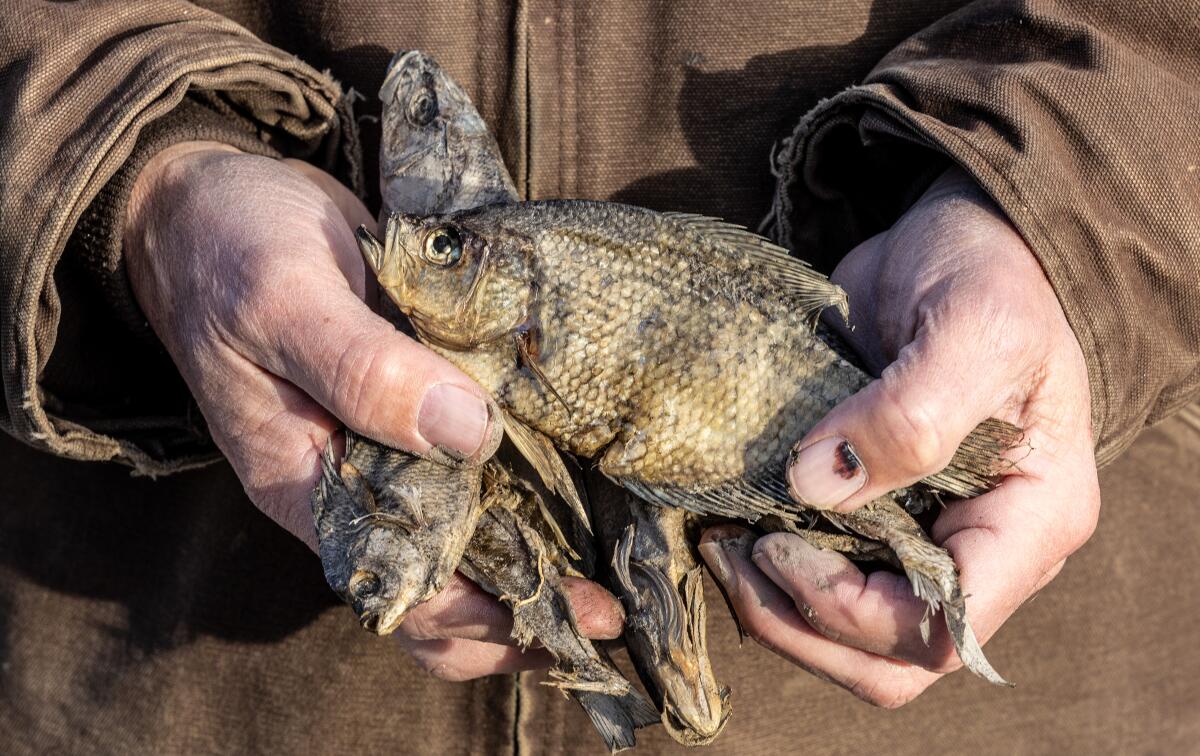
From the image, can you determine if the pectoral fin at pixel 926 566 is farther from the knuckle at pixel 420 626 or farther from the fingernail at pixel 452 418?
the knuckle at pixel 420 626

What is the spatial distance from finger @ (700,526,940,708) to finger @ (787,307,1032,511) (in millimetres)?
268

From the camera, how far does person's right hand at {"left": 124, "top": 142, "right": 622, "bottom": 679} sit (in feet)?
6.68

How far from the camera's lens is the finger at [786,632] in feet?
7.17

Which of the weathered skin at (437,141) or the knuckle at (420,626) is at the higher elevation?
the weathered skin at (437,141)

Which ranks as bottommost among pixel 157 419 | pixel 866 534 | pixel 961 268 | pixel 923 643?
pixel 157 419

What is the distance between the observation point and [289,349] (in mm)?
2104

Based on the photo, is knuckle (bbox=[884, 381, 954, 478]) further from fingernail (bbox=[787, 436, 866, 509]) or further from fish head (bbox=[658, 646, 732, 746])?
fish head (bbox=[658, 646, 732, 746])

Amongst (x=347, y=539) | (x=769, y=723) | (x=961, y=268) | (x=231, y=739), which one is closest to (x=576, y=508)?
(x=347, y=539)

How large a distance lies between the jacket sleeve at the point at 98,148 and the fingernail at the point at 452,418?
3.23 ft

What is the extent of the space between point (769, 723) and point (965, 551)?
1.18 meters

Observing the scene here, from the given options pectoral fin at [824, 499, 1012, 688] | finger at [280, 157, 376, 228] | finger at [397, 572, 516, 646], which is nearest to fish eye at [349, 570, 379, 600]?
finger at [397, 572, 516, 646]

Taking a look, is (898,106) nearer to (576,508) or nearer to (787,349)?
(787,349)

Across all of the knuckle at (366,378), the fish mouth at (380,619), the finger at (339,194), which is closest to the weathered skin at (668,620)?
the fish mouth at (380,619)

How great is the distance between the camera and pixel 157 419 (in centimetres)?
278
